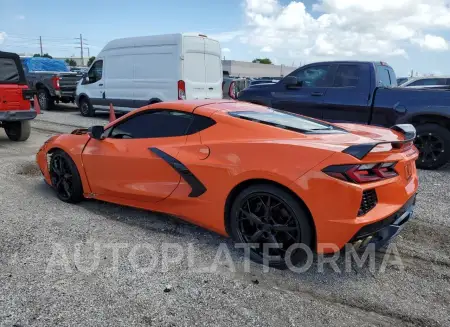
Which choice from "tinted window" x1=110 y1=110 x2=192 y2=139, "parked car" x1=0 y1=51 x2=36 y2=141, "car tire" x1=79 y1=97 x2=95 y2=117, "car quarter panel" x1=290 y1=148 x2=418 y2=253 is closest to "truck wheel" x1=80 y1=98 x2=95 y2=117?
"car tire" x1=79 y1=97 x2=95 y2=117

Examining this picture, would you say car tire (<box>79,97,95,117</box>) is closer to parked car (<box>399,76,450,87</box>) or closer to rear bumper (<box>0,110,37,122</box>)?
rear bumper (<box>0,110,37,122</box>)

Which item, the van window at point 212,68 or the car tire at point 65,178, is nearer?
the car tire at point 65,178

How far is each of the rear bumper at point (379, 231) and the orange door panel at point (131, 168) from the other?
161 centimetres

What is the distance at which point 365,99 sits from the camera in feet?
22.5

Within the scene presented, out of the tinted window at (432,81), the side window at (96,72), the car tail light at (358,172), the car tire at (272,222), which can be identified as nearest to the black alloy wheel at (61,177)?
the car tire at (272,222)

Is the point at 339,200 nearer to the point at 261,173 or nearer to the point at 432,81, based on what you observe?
the point at 261,173

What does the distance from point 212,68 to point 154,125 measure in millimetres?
7476

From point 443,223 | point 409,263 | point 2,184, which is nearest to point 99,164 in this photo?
point 2,184

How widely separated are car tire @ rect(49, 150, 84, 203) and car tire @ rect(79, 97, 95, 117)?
8.48 m

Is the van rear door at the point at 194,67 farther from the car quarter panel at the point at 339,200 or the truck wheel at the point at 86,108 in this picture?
the car quarter panel at the point at 339,200

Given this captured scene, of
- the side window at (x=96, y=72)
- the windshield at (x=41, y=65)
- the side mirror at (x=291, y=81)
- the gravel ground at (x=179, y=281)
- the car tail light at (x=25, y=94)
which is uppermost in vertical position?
the windshield at (x=41, y=65)

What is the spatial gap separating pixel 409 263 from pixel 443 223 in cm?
115

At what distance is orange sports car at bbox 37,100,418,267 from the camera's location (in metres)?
2.73

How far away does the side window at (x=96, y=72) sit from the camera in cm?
1197
